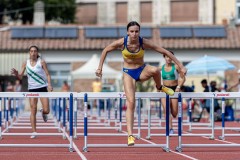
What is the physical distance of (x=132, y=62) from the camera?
1409 cm

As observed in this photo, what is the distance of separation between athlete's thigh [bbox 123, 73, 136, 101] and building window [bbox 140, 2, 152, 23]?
5594 centimetres

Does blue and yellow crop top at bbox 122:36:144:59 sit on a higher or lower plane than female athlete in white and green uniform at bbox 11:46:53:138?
higher

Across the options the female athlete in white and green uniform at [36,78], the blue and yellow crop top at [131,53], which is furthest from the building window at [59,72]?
the blue and yellow crop top at [131,53]

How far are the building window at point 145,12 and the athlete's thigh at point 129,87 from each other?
5594cm

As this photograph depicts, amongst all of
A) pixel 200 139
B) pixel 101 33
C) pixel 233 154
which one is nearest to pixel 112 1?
pixel 101 33

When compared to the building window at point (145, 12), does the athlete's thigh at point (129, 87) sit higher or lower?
lower

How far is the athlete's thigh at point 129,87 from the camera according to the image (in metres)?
14.0

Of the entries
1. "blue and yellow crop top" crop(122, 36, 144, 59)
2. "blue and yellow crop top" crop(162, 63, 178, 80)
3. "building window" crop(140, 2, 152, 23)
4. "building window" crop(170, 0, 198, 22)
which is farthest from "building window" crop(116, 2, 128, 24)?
"blue and yellow crop top" crop(122, 36, 144, 59)

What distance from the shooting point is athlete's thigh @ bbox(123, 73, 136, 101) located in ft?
45.8

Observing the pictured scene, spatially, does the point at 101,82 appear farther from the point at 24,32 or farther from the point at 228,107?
the point at 228,107

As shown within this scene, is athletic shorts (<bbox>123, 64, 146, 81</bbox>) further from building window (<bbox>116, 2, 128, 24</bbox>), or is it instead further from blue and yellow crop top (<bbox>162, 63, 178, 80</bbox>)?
building window (<bbox>116, 2, 128, 24</bbox>)

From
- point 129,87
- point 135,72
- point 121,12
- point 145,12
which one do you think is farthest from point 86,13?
point 129,87

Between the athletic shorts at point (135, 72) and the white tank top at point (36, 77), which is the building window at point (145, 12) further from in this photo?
the athletic shorts at point (135, 72)

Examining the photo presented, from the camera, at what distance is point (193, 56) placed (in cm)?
4994
